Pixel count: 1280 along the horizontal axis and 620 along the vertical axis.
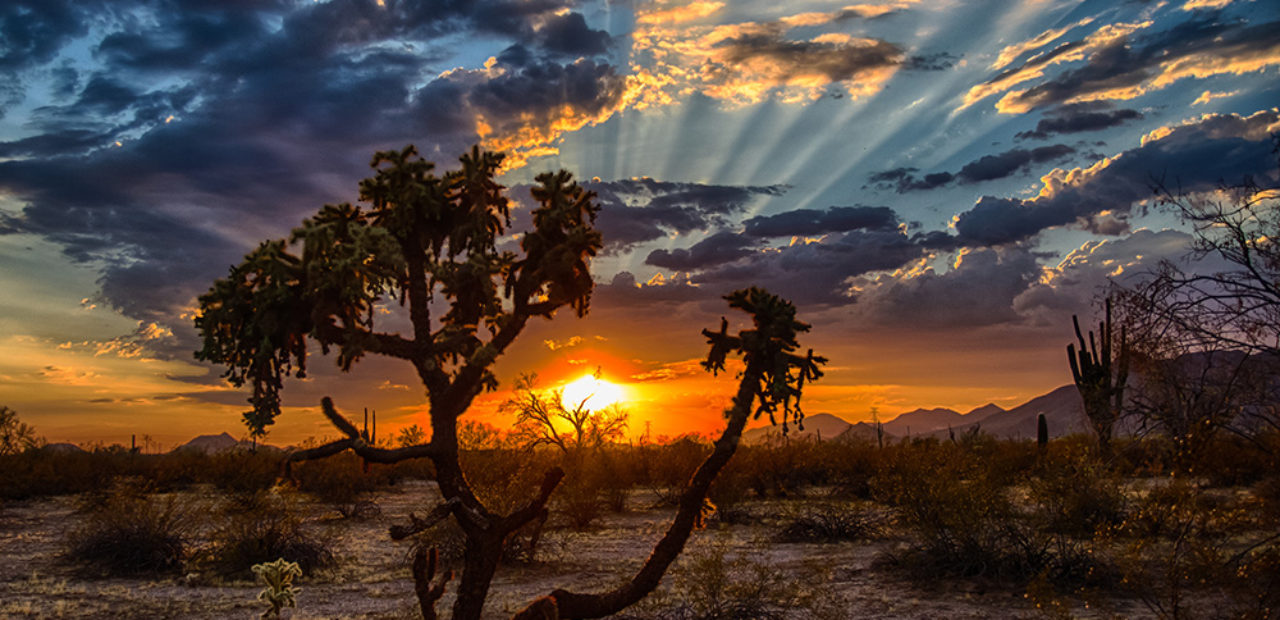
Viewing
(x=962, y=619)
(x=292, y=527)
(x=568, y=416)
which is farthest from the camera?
(x=568, y=416)

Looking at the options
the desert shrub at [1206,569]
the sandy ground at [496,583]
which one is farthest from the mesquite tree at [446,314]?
the sandy ground at [496,583]

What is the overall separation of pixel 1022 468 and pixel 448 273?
27.3 meters

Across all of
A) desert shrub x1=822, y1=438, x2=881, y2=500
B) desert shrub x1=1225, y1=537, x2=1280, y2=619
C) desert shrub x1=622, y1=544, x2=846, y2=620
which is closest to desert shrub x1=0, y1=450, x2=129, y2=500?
desert shrub x1=622, y1=544, x2=846, y2=620

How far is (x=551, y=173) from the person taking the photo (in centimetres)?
490

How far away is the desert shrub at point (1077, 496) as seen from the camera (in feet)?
39.5

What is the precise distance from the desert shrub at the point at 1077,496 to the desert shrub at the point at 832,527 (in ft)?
11.0

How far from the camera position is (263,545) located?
14062mm

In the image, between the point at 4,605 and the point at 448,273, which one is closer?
the point at 448,273

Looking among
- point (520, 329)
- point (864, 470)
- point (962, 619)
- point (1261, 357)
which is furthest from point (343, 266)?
point (864, 470)

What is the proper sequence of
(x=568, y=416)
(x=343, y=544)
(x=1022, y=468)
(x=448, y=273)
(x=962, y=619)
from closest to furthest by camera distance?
(x=448, y=273) → (x=962, y=619) → (x=343, y=544) → (x=1022, y=468) → (x=568, y=416)

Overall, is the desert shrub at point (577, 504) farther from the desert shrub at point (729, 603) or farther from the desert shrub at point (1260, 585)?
the desert shrub at point (1260, 585)

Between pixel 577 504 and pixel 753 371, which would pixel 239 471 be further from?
pixel 753 371

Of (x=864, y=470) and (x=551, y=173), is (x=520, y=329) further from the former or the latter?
(x=864, y=470)

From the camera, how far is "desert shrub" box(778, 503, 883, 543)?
1635cm
